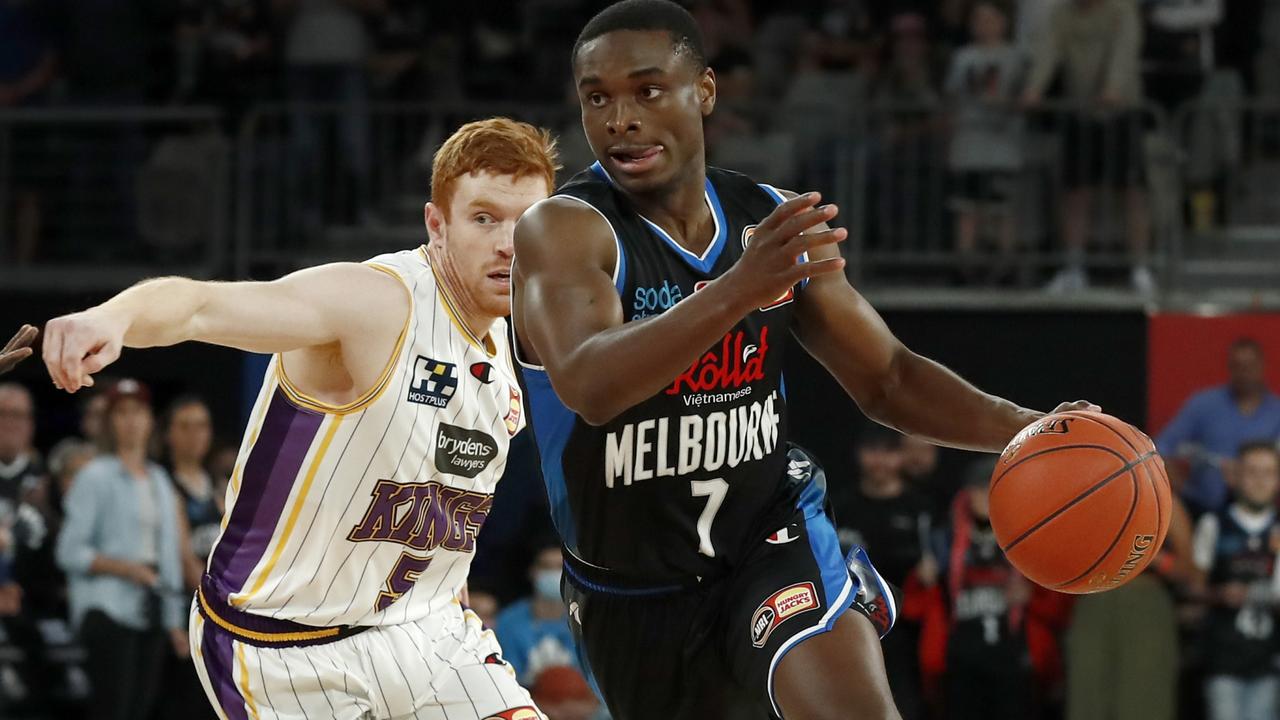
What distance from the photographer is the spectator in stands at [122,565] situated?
934 cm

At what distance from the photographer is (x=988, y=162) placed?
1170cm

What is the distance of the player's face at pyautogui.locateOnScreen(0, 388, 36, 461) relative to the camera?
31.4 ft

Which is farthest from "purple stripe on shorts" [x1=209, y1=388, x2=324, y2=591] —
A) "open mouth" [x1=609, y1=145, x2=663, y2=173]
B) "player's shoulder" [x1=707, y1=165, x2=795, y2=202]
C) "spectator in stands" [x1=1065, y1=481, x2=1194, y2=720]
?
"spectator in stands" [x1=1065, y1=481, x2=1194, y2=720]

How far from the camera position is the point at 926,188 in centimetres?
1188

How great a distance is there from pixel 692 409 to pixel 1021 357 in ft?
24.9

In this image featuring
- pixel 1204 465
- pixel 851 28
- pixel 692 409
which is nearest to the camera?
pixel 692 409

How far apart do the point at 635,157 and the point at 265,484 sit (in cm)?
135

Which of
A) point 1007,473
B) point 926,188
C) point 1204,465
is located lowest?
point 1204,465

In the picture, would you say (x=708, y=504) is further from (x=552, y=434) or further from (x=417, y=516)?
(x=417, y=516)

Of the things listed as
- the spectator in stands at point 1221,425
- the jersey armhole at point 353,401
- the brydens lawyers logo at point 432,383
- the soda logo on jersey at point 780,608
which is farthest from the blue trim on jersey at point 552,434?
the spectator in stands at point 1221,425

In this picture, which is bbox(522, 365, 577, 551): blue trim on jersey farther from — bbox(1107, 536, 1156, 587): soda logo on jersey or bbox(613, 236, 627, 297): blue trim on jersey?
bbox(1107, 536, 1156, 587): soda logo on jersey

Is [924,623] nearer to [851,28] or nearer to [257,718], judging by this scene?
[851,28]

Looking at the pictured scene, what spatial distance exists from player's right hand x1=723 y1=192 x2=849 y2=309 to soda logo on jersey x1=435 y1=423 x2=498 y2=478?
135cm

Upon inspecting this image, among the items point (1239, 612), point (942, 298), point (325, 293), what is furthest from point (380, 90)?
point (325, 293)
